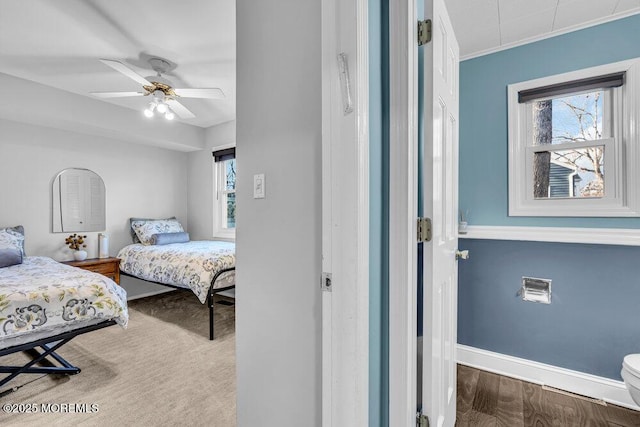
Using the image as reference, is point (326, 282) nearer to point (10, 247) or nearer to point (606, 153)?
point (606, 153)

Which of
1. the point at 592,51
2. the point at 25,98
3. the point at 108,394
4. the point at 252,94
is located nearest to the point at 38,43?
the point at 25,98

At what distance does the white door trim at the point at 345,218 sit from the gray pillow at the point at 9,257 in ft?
11.0

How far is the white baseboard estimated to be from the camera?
1.84m

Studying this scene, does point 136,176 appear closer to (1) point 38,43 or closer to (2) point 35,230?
(2) point 35,230

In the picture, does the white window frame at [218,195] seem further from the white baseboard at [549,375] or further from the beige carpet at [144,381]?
the white baseboard at [549,375]

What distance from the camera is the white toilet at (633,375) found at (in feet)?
4.89

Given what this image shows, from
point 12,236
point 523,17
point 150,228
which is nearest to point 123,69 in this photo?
point 12,236

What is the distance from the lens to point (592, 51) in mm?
1930

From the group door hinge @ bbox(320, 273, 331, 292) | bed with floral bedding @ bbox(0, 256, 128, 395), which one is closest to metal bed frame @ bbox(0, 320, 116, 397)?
bed with floral bedding @ bbox(0, 256, 128, 395)

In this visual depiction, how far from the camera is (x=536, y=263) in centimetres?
208

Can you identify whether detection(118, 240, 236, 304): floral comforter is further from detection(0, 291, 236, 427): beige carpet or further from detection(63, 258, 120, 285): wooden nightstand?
detection(0, 291, 236, 427): beige carpet

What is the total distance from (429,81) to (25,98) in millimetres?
4060

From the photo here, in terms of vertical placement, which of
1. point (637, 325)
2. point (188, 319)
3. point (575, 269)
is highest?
point (575, 269)

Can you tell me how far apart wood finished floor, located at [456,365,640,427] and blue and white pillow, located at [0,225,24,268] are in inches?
152
